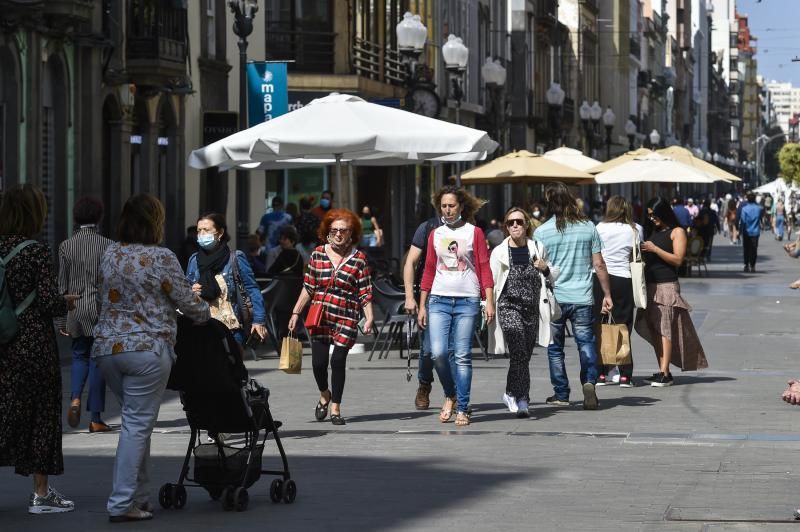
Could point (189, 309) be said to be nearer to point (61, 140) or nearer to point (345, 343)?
point (345, 343)

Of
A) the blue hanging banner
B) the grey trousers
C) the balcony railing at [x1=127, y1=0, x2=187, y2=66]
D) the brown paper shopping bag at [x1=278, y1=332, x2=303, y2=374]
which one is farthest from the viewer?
the blue hanging banner

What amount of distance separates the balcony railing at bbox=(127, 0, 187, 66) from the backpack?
18.7m

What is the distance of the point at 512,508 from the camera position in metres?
9.73

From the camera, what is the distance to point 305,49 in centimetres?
3728

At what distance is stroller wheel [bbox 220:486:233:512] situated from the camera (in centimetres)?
966

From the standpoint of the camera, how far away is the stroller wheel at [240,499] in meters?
9.63

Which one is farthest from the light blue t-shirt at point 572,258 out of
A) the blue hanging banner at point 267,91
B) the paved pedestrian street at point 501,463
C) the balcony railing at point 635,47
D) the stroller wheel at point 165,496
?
the balcony railing at point 635,47

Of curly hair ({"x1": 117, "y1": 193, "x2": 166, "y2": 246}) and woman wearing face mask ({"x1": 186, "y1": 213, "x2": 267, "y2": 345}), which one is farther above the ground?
curly hair ({"x1": 117, "y1": 193, "x2": 166, "y2": 246})

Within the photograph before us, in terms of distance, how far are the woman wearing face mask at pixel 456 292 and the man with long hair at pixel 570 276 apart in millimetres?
1388

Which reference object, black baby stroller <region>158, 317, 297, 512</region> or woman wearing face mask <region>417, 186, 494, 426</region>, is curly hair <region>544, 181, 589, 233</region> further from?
black baby stroller <region>158, 317, 297, 512</region>

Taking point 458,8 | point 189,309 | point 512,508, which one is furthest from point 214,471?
point 458,8

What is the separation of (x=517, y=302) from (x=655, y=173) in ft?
78.1

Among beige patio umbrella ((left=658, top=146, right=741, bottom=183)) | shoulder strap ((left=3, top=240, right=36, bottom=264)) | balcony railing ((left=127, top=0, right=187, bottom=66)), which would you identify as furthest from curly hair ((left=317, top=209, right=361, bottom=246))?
beige patio umbrella ((left=658, top=146, right=741, bottom=183))

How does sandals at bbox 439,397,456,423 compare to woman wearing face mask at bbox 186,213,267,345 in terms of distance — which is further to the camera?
sandals at bbox 439,397,456,423
